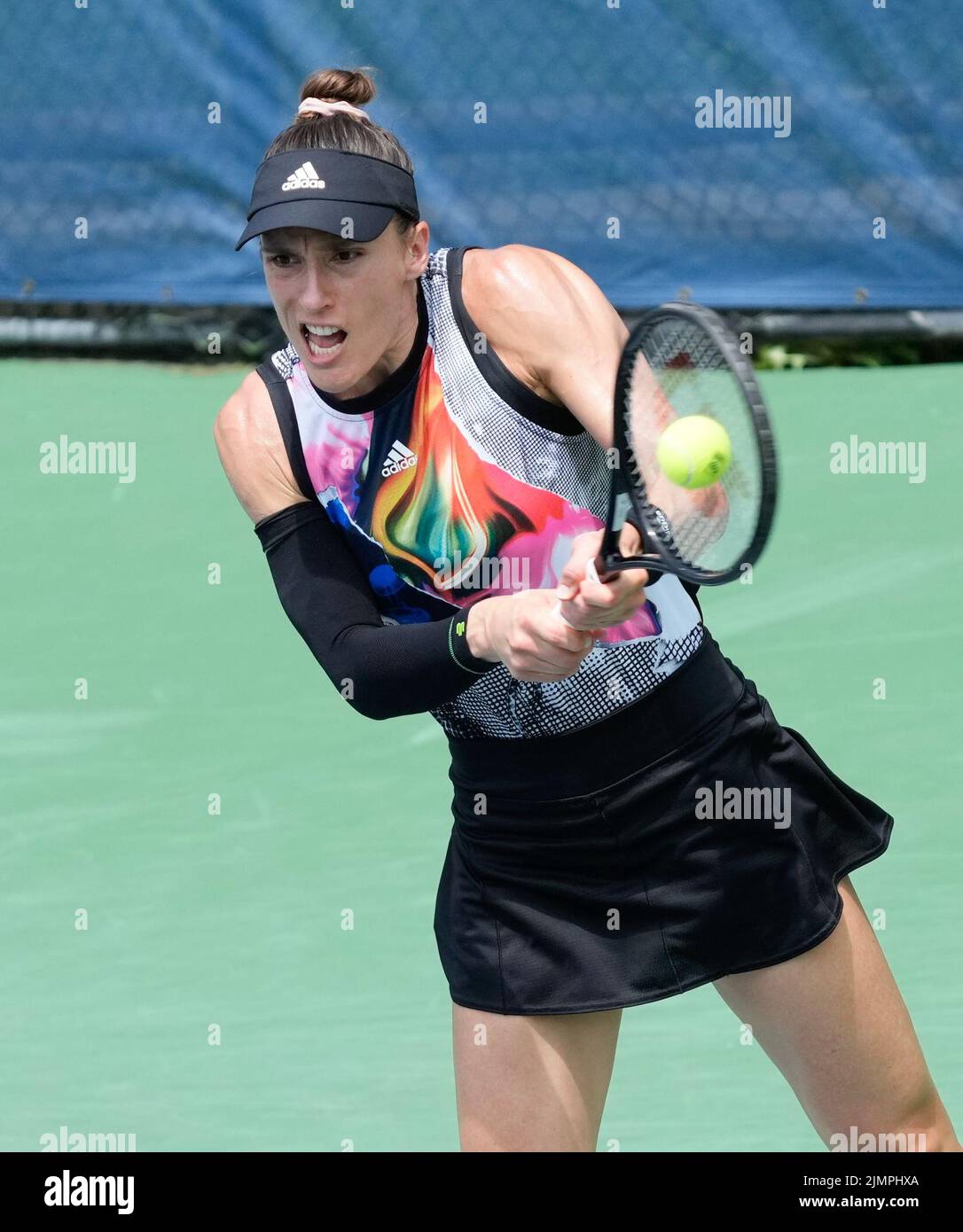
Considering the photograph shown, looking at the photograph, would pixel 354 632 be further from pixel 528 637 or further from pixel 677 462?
pixel 677 462

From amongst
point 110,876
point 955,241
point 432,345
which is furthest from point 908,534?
point 432,345

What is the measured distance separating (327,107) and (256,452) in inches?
18.9

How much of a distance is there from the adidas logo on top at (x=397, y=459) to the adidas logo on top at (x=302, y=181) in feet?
1.20

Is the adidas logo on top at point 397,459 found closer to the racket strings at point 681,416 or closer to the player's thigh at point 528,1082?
the racket strings at point 681,416

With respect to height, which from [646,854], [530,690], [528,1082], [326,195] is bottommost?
[528,1082]

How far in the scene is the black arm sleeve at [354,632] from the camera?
2.56 m

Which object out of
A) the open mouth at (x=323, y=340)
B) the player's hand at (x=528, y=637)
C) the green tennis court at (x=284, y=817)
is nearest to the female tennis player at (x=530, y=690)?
the open mouth at (x=323, y=340)

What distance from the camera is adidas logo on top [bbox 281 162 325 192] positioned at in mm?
2564

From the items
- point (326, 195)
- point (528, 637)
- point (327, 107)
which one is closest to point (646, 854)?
point (528, 637)

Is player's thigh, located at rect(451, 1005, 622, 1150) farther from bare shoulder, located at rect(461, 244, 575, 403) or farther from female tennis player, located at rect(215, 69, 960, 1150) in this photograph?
bare shoulder, located at rect(461, 244, 575, 403)

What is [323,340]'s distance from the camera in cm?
263

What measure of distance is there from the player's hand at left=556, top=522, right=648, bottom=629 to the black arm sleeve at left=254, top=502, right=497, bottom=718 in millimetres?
186

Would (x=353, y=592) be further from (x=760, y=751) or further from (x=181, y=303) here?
(x=181, y=303)
